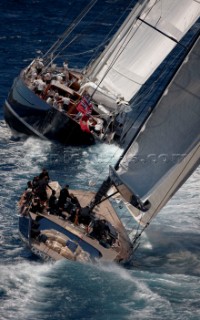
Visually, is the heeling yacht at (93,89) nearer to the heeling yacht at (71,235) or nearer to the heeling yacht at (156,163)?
the heeling yacht at (71,235)

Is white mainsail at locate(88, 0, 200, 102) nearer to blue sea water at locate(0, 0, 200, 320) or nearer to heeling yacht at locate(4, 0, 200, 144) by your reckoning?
heeling yacht at locate(4, 0, 200, 144)

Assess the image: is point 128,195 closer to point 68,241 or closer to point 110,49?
point 68,241

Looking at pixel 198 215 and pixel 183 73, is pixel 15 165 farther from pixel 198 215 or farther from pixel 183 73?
pixel 183 73

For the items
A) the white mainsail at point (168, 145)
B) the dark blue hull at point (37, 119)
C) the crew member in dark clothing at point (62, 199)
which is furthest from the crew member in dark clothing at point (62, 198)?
the dark blue hull at point (37, 119)

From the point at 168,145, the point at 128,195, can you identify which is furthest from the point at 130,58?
the point at 128,195

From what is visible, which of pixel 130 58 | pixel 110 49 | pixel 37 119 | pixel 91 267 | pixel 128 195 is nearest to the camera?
pixel 128 195

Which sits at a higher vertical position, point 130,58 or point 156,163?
point 156,163

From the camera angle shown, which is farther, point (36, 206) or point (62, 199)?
point (62, 199)

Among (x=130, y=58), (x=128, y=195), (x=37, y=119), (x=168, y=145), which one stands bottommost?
(x=37, y=119)
